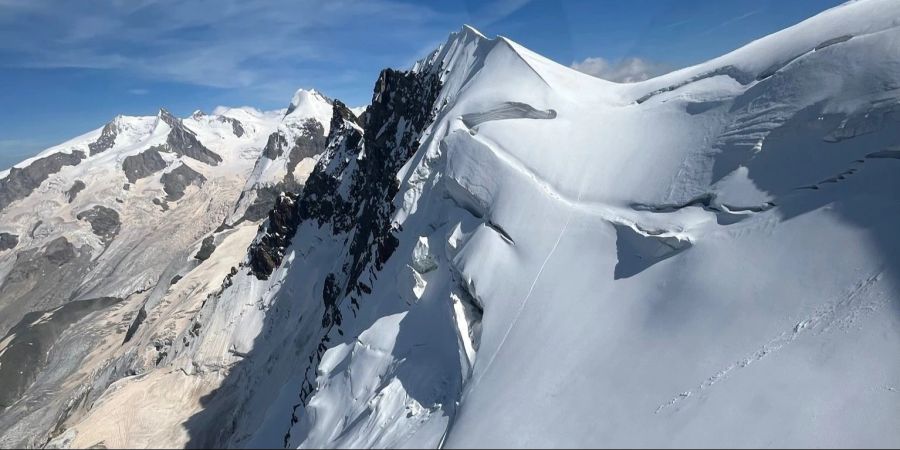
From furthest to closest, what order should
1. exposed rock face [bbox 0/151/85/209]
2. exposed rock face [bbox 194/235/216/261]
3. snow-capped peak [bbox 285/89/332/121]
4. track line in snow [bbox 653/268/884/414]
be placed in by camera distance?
exposed rock face [bbox 0/151/85/209]
snow-capped peak [bbox 285/89/332/121]
exposed rock face [bbox 194/235/216/261]
track line in snow [bbox 653/268/884/414]

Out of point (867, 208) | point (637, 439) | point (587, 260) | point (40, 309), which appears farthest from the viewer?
point (40, 309)

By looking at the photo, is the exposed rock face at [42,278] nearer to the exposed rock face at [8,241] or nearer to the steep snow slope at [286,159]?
the exposed rock face at [8,241]

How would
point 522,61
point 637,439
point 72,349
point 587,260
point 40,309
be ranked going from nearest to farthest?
point 637,439 → point 587,260 → point 522,61 → point 72,349 → point 40,309

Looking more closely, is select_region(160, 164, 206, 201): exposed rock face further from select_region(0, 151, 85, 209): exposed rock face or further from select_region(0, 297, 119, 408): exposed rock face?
select_region(0, 297, 119, 408): exposed rock face

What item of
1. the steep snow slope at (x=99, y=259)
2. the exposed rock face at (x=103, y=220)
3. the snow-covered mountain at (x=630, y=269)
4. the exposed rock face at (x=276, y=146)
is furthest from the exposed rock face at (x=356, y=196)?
the exposed rock face at (x=103, y=220)

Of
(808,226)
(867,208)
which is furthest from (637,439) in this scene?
(867,208)

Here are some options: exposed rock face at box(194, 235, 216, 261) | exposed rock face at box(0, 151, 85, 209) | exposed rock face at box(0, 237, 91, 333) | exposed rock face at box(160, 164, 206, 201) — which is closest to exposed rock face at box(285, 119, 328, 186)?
exposed rock face at box(194, 235, 216, 261)

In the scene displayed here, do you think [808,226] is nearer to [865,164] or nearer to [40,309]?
[865,164]
